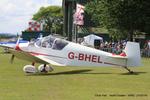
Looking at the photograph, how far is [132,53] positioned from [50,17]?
14351 cm

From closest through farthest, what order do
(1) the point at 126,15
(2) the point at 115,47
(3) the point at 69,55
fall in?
1. (3) the point at 69,55
2. (1) the point at 126,15
3. (2) the point at 115,47

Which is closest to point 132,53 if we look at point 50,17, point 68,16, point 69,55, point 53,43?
point 69,55

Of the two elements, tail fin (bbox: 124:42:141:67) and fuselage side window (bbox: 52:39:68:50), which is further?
fuselage side window (bbox: 52:39:68:50)

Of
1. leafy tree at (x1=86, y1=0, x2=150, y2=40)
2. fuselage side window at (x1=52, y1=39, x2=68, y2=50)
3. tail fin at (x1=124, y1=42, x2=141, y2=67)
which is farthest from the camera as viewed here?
leafy tree at (x1=86, y1=0, x2=150, y2=40)

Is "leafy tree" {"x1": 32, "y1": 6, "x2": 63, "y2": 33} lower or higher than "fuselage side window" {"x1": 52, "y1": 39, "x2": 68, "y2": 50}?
higher

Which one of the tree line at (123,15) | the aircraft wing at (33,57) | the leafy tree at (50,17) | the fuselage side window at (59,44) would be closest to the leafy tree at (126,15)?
the tree line at (123,15)

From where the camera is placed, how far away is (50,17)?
16525cm

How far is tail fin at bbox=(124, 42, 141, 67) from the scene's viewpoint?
22.4 metres

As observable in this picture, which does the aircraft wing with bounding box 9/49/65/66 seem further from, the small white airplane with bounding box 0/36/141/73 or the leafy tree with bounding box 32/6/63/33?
the leafy tree with bounding box 32/6/63/33

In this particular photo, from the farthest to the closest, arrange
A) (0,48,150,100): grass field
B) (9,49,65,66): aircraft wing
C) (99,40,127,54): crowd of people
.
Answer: (99,40,127,54): crowd of people < (9,49,65,66): aircraft wing < (0,48,150,100): grass field

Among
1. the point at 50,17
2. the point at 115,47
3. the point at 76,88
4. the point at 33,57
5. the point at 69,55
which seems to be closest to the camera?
the point at 76,88

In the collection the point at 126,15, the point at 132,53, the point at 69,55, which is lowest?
the point at 69,55

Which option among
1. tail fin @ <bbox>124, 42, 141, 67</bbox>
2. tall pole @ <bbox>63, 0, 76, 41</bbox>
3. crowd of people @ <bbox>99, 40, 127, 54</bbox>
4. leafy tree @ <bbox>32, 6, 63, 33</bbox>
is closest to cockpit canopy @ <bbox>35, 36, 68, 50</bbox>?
tail fin @ <bbox>124, 42, 141, 67</bbox>

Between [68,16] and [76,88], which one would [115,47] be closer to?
[76,88]
